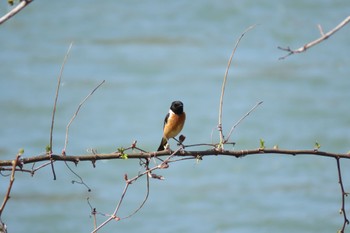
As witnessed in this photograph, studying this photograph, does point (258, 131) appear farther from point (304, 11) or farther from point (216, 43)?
point (304, 11)

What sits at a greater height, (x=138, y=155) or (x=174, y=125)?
(x=174, y=125)

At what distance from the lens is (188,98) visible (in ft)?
51.2

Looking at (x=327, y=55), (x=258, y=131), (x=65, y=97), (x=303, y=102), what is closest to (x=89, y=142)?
(x=65, y=97)

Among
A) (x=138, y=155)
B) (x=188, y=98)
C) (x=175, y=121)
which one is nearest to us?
(x=138, y=155)

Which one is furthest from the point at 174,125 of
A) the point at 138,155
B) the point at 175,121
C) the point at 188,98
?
the point at 188,98

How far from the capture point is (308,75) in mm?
16422

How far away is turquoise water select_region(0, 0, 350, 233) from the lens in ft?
40.9

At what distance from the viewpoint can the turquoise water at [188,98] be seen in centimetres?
1246

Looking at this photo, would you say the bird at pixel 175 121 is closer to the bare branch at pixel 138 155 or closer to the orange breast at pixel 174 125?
the orange breast at pixel 174 125

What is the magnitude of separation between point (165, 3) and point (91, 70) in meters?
3.65

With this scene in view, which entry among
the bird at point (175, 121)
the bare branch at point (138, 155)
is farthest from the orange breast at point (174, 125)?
the bare branch at point (138, 155)

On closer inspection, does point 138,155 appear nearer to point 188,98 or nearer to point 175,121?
point 175,121

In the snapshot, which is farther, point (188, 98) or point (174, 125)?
point (188, 98)

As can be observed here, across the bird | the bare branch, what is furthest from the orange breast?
the bare branch
